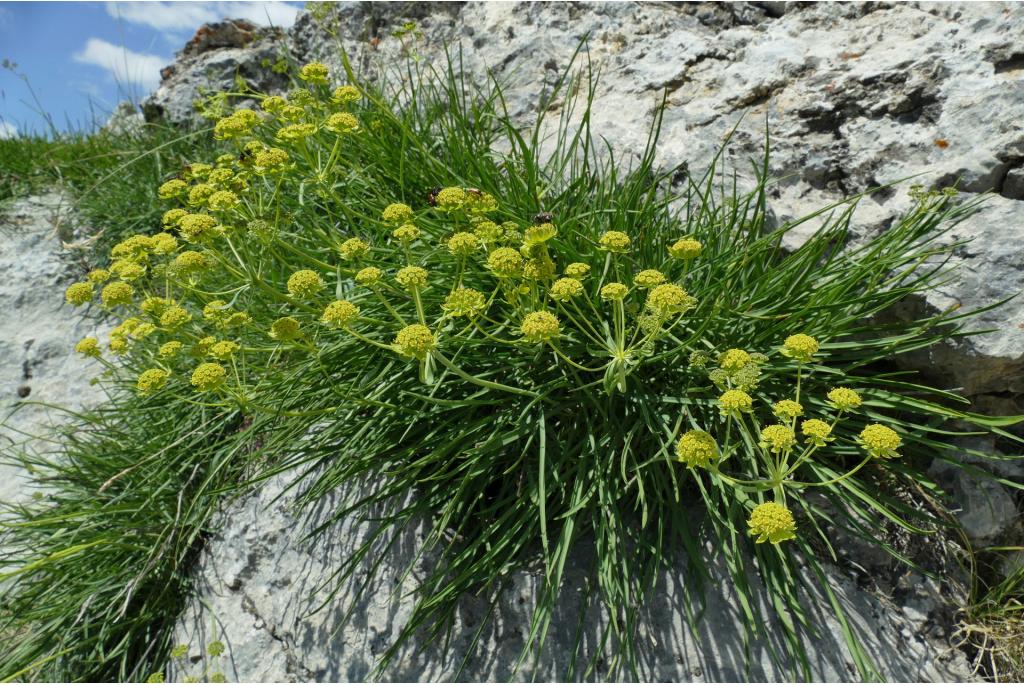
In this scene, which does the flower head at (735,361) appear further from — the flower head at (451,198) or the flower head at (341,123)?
the flower head at (341,123)

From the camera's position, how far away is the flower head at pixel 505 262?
84.8 inches

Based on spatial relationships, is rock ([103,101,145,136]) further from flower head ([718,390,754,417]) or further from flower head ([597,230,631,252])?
flower head ([718,390,754,417])

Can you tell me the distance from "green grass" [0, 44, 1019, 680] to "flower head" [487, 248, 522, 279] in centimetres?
43

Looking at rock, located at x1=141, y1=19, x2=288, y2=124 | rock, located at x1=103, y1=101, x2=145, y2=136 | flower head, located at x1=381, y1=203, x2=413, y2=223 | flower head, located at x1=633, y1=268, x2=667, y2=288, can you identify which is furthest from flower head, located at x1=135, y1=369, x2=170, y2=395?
rock, located at x1=103, y1=101, x2=145, y2=136

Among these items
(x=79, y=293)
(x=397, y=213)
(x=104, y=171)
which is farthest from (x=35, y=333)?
(x=397, y=213)

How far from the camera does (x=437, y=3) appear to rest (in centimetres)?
479

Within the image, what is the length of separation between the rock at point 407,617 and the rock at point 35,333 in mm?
2050

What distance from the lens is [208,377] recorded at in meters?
2.23

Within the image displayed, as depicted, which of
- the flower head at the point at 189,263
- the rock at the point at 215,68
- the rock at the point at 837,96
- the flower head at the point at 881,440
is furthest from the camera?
the rock at the point at 215,68

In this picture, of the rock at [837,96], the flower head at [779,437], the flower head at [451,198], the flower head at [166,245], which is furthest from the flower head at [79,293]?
the flower head at [779,437]

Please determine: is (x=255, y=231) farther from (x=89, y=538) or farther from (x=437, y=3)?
(x=437, y=3)

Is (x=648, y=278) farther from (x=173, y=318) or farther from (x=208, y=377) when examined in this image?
(x=173, y=318)

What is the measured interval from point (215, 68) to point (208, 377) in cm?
496

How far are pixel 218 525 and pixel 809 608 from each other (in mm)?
2700
